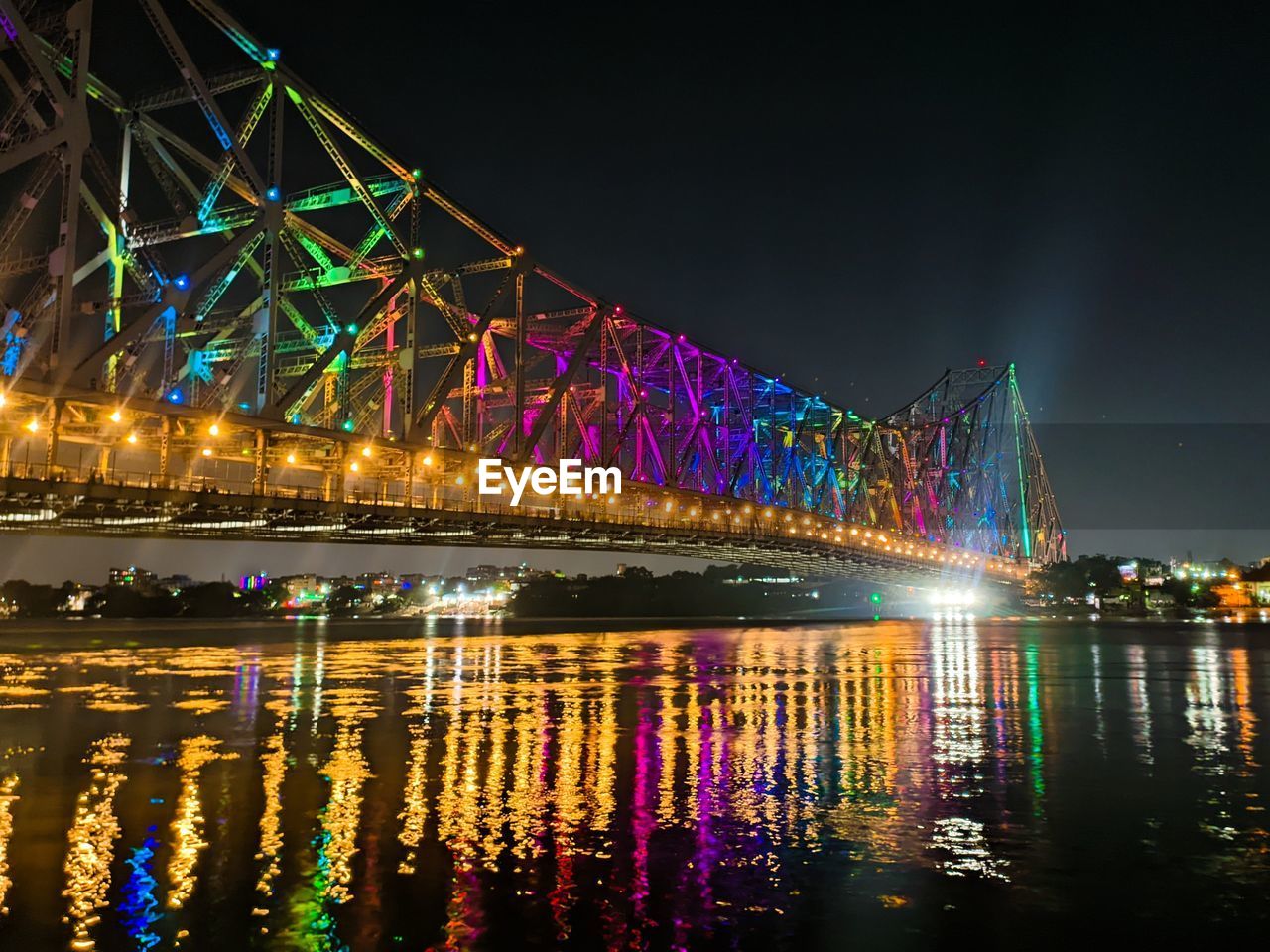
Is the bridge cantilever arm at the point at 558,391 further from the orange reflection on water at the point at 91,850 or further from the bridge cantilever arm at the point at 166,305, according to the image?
the orange reflection on water at the point at 91,850

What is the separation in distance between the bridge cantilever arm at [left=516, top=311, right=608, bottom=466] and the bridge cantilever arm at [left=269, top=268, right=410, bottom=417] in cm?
1333

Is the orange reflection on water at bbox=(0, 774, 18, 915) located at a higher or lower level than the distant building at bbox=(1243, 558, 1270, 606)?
lower

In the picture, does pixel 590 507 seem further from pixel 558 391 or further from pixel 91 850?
pixel 91 850

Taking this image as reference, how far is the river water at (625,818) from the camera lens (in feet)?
25.2

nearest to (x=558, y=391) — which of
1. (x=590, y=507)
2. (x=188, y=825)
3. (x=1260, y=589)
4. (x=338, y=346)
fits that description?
(x=590, y=507)

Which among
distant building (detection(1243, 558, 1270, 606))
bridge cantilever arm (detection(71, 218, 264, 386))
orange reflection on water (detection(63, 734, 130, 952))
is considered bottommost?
orange reflection on water (detection(63, 734, 130, 952))

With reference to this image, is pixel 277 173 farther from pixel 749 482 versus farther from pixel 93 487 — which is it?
pixel 749 482

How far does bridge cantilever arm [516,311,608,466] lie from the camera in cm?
6544

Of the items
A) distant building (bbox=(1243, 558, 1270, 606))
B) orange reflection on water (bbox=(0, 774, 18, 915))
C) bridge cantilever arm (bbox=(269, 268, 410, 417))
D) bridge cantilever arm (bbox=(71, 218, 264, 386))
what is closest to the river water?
orange reflection on water (bbox=(0, 774, 18, 915))

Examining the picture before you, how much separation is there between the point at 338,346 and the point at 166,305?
958cm

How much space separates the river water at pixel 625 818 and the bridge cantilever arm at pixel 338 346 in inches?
891

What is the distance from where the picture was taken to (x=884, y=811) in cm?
1126

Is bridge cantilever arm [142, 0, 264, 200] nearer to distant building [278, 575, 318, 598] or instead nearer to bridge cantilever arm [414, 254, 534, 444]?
bridge cantilever arm [414, 254, 534, 444]

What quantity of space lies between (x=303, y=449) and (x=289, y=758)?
38.4 meters
